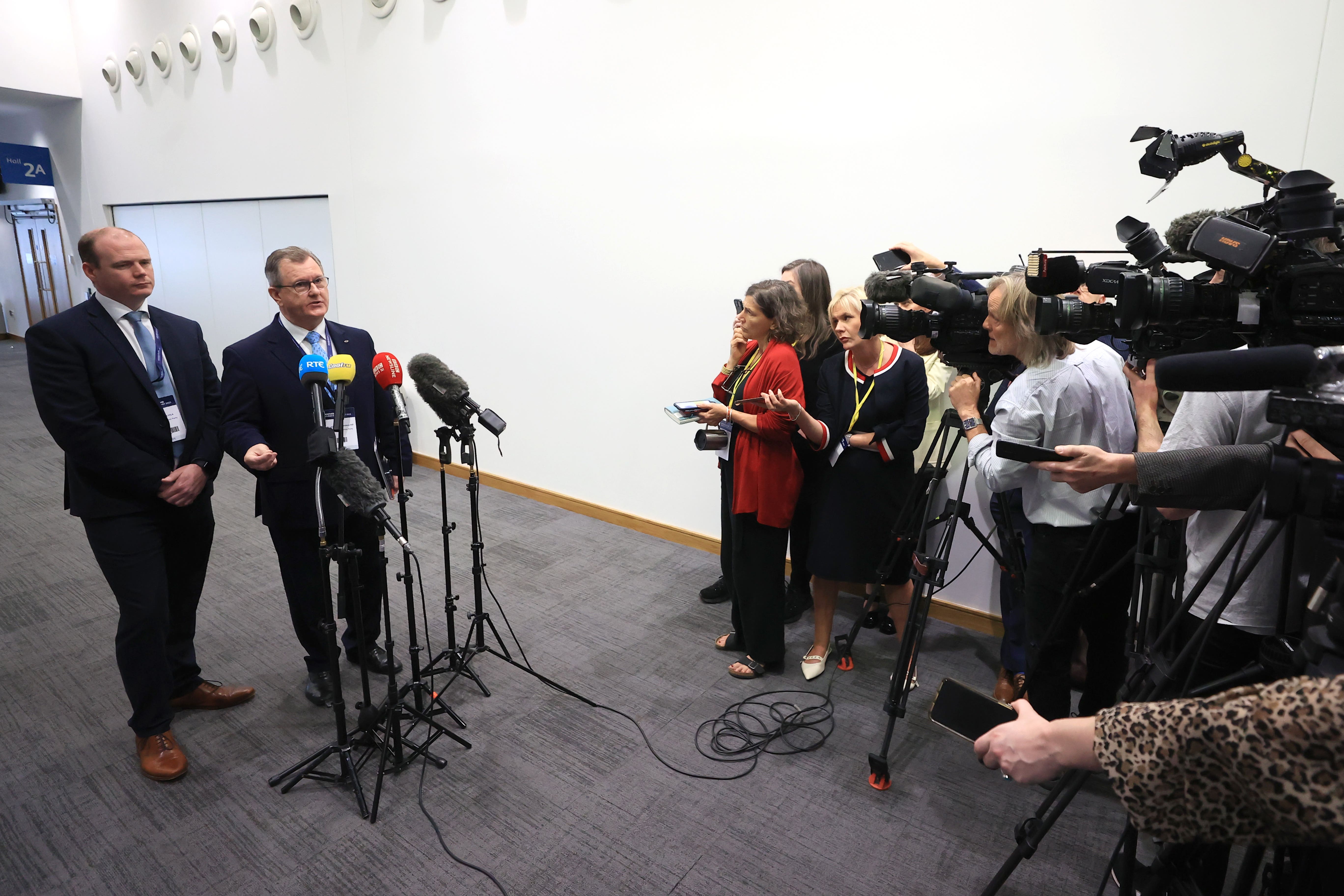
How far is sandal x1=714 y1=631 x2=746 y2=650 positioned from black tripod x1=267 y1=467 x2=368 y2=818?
55.6 inches

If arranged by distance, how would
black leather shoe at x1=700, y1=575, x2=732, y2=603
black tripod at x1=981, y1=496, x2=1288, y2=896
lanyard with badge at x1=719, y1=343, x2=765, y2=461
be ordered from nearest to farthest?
black tripod at x1=981, y1=496, x2=1288, y2=896 < lanyard with badge at x1=719, y1=343, x2=765, y2=461 < black leather shoe at x1=700, y1=575, x2=732, y2=603

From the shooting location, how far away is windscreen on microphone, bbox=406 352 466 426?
2441 millimetres

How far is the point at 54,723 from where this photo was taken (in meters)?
2.59

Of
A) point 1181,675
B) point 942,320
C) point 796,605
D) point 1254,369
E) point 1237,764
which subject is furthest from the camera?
point 796,605

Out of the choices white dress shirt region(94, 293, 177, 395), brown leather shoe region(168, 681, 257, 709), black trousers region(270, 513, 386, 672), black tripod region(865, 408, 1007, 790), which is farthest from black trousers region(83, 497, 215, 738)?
black tripod region(865, 408, 1007, 790)

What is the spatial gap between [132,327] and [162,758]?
52.3 inches

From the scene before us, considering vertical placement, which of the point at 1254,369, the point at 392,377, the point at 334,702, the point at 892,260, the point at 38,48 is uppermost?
the point at 38,48

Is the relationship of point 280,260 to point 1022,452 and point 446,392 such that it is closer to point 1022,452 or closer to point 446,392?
point 446,392

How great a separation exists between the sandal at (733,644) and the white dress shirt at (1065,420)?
1322 mm

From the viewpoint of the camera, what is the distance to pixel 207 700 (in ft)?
8.78

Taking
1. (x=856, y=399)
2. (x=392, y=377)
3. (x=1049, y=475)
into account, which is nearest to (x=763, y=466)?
(x=856, y=399)

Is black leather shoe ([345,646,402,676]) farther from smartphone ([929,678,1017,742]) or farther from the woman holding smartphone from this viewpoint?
smartphone ([929,678,1017,742])

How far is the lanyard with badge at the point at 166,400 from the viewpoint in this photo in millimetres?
2389

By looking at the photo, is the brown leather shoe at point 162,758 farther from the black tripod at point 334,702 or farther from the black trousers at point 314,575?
the black trousers at point 314,575
